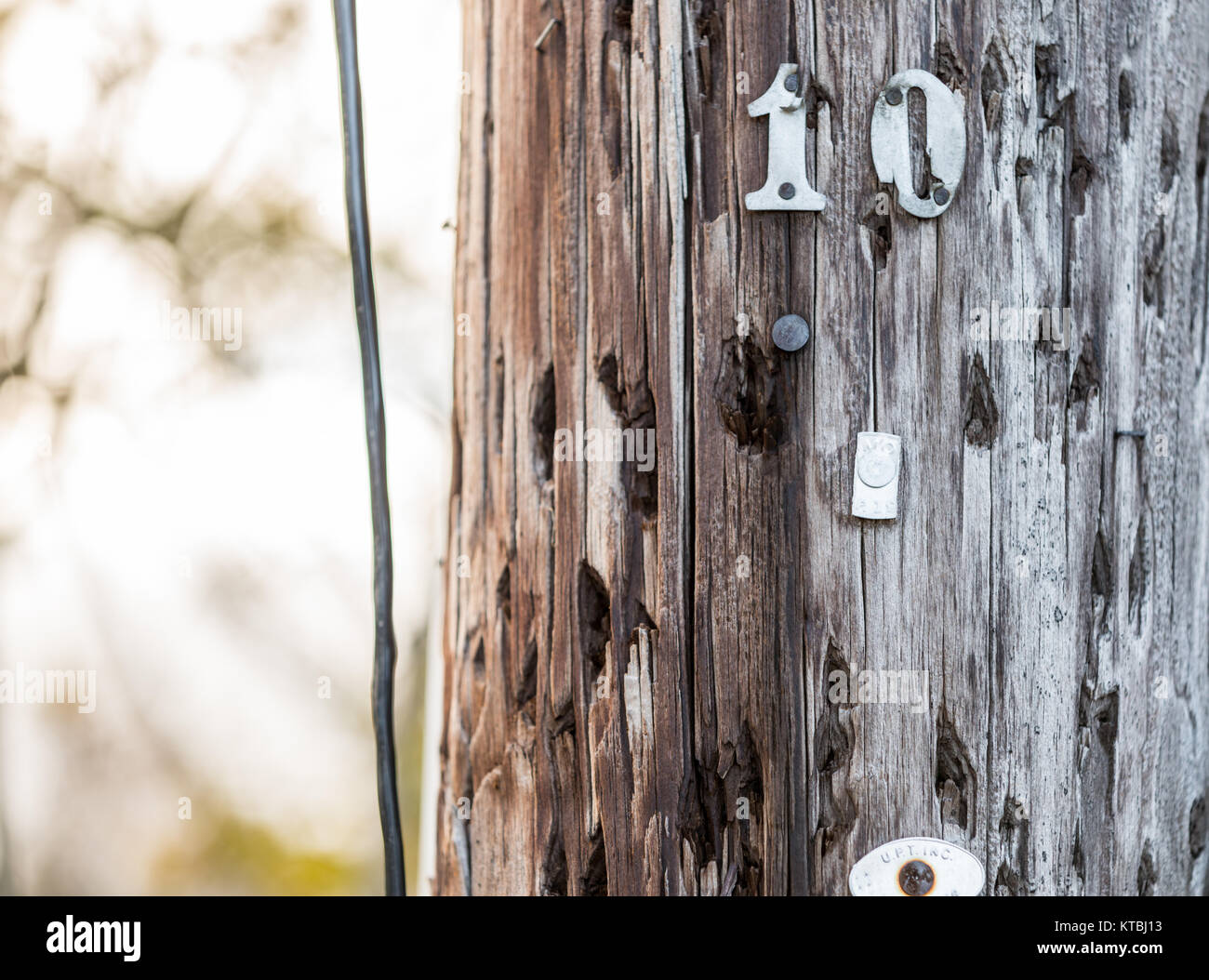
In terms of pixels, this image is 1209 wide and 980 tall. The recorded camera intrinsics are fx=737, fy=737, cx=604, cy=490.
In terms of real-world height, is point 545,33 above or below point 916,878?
above

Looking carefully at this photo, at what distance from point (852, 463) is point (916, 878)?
0.50 m

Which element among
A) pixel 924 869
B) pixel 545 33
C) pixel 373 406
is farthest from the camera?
pixel 373 406

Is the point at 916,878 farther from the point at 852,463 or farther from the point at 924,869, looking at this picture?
the point at 852,463

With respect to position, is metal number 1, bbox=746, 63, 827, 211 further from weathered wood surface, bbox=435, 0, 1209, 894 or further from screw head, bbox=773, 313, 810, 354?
screw head, bbox=773, 313, 810, 354

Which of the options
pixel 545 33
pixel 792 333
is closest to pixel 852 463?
pixel 792 333

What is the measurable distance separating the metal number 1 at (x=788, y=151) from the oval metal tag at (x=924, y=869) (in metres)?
0.77

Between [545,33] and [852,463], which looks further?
[545,33]

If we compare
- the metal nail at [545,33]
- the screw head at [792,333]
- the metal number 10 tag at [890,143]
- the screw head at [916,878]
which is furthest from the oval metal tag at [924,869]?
the metal nail at [545,33]

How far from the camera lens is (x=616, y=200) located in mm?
941

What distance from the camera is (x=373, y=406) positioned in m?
1.25

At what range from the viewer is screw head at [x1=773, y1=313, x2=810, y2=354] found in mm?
876

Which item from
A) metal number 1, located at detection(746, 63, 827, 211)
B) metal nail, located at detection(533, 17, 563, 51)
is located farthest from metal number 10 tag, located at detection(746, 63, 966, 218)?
metal nail, located at detection(533, 17, 563, 51)
